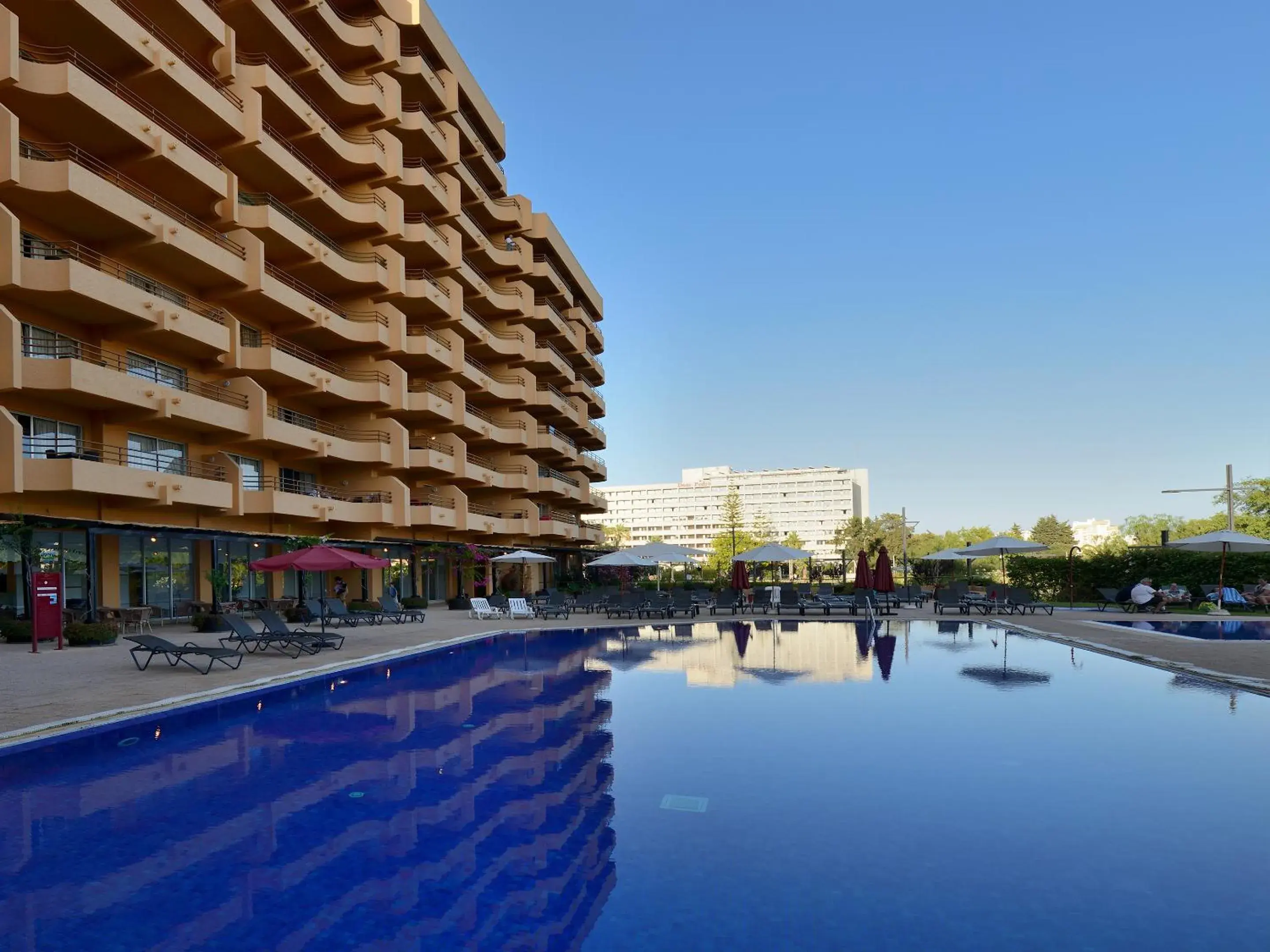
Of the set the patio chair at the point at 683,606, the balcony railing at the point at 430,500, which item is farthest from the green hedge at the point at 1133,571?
the balcony railing at the point at 430,500

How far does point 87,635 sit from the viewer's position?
18.2 meters

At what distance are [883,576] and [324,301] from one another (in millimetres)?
23793

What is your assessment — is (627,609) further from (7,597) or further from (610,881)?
(610,881)

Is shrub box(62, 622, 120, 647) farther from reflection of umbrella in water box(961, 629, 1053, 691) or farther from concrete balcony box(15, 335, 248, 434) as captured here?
reflection of umbrella in water box(961, 629, 1053, 691)

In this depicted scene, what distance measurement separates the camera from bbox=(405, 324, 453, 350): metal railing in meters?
36.2

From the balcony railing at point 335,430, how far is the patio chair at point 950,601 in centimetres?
2195

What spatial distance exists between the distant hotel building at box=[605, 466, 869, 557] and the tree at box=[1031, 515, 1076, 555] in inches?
1774

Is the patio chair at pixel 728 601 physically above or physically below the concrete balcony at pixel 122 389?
below

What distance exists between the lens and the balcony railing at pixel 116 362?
20.8m

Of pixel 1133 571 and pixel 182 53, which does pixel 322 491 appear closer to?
pixel 182 53

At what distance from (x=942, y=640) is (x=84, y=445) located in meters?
22.6

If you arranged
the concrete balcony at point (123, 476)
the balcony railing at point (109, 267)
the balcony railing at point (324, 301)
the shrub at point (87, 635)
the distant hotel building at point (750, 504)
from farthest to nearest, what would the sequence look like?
the distant hotel building at point (750, 504) < the balcony railing at point (324, 301) < the balcony railing at point (109, 267) < the concrete balcony at point (123, 476) < the shrub at point (87, 635)

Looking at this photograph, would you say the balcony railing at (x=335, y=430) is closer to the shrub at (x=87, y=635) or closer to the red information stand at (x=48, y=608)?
the shrub at (x=87, y=635)

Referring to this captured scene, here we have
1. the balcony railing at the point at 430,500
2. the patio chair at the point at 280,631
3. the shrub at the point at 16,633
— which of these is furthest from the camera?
the balcony railing at the point at 430,500
